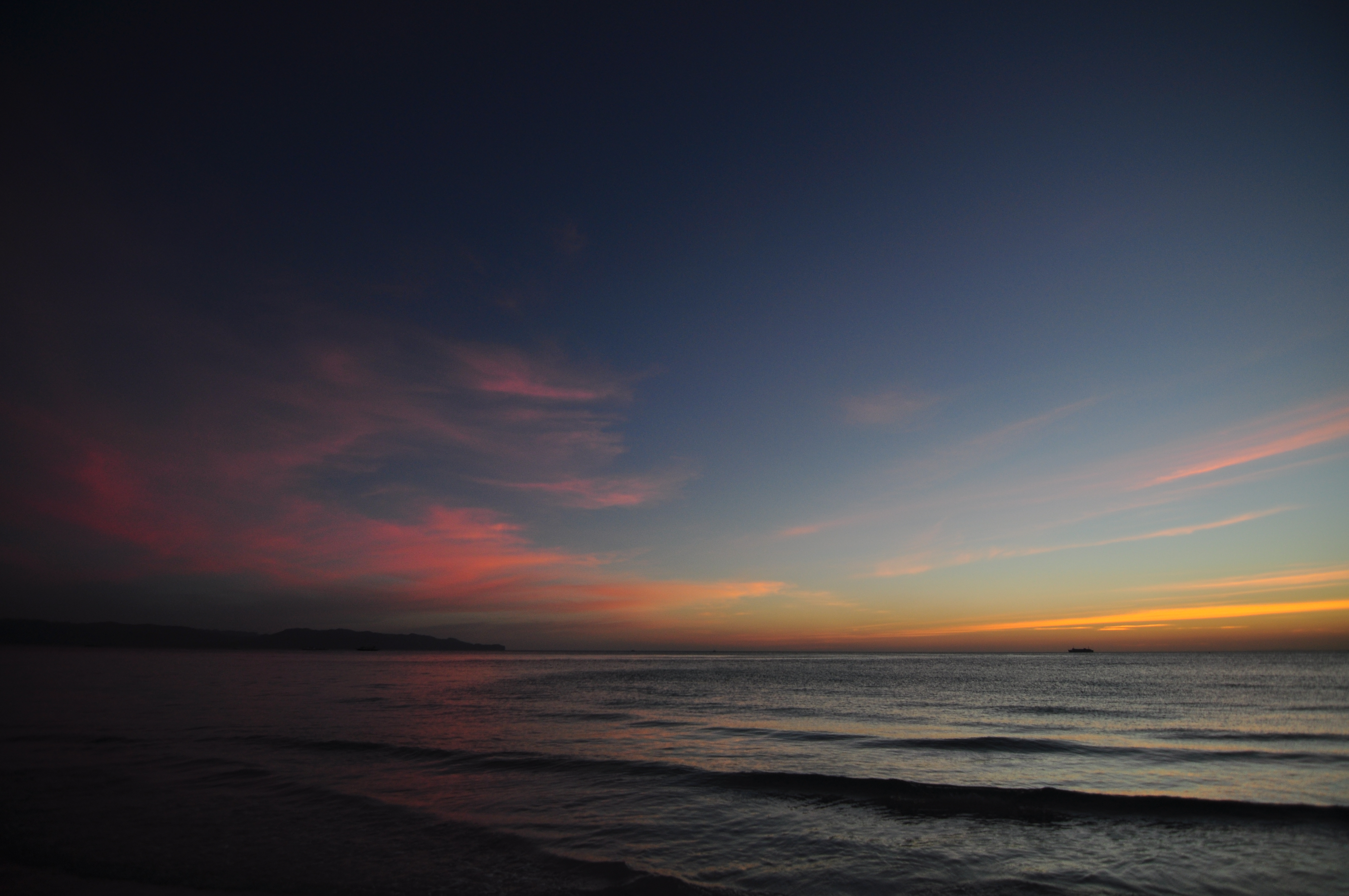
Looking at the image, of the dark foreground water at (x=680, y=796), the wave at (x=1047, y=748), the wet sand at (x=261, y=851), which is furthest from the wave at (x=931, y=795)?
the wave at (x=1047, y=748)

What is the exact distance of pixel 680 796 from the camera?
16.0 meters

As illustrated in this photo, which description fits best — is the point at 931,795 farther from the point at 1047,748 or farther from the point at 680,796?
the point at 1047,748

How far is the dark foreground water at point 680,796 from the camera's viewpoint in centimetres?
1042

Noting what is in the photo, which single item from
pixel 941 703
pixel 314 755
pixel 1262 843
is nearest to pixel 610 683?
pixel 941 703

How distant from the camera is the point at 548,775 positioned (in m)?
18.1

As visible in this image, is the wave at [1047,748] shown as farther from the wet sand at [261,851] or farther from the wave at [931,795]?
the wet sand at [261,851]

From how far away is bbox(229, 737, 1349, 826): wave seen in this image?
569 inches

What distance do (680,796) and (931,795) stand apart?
6738 mm

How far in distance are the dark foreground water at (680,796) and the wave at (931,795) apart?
0.34ft

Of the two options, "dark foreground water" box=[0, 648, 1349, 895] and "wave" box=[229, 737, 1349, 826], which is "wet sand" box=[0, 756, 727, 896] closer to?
"dark foreground water" box=[0, 648, 1349, 895]

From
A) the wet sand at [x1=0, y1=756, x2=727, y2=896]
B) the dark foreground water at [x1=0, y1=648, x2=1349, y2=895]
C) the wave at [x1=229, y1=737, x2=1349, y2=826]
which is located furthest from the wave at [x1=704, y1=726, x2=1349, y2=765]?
the wet sand at [x1=0, y1=756, x2=727, y2=896]

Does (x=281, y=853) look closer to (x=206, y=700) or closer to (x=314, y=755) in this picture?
(x=314, y=755)

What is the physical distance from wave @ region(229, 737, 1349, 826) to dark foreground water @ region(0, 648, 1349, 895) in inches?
4.1

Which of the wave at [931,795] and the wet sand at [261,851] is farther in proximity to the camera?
the wave at [931,795]
